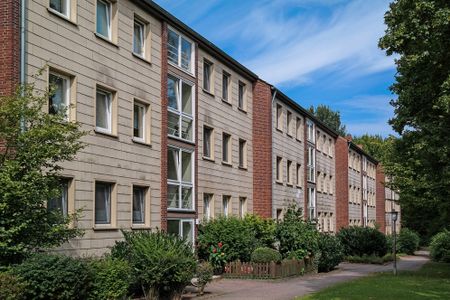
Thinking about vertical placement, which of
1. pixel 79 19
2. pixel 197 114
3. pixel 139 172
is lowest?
pixel 139 172

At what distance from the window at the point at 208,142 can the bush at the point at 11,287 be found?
1633cm

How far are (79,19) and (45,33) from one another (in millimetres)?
1778

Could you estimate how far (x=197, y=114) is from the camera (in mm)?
25625

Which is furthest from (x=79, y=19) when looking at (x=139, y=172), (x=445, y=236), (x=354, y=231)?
(x=445, y=236)

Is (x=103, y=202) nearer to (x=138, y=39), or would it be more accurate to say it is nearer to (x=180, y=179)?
(x=180, y=179)

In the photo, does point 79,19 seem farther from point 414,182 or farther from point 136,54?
point 414,182

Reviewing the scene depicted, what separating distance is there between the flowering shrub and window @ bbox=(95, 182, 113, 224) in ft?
22.7

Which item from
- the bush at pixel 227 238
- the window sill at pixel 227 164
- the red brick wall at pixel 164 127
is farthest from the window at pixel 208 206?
the red brick wall at pixel 164 127

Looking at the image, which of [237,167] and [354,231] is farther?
[354,231]

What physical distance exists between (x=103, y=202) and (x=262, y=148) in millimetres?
15513

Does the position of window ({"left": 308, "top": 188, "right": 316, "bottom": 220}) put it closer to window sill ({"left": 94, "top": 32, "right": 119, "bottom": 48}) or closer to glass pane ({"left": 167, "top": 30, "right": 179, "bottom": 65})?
glass pane ({"left": 167, "top": 30, "right": 179, "bottom": 65})

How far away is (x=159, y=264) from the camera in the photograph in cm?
1511

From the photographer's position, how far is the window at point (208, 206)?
26.5 meters

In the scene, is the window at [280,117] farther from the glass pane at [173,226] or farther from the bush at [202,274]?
the bush at [202,274]
